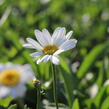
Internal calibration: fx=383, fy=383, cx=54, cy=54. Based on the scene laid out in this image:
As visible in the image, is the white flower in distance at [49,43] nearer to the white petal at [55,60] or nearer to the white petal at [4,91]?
the white petal at [55,60]

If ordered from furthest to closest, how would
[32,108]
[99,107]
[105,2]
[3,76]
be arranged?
[105,2] < [32,108] < [99,107] < [3,76]

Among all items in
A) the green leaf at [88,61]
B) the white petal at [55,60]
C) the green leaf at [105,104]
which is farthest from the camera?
the green leaf at [88,61]

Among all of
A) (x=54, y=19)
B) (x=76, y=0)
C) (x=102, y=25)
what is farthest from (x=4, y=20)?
(x=76, y=0)

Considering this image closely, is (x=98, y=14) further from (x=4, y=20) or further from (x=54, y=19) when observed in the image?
(x=4, y=20)

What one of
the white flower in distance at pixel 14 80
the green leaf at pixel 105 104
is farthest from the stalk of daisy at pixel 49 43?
the green leaf at pixel 105 104

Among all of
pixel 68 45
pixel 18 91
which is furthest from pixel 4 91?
pixel 68 45

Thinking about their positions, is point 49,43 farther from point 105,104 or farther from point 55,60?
point 105,104

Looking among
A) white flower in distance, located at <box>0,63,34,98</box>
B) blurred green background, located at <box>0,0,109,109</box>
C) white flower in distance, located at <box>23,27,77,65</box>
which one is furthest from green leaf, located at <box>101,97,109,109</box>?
white flower in distance, located at <box>0,63,34,98</box>
